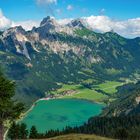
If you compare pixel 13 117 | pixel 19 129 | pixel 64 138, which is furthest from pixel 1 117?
pixel 19 129

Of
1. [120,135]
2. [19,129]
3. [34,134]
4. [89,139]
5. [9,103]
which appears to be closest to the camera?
[9,103]

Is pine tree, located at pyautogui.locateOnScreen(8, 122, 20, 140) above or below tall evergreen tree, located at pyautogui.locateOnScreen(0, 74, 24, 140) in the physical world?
above

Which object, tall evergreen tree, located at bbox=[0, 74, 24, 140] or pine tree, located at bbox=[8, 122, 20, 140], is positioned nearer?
tall evergreen tree, located at bbox=[0, 74, 24, 140]

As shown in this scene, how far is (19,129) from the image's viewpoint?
Answer: 562ft

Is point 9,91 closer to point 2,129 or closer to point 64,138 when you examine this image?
point 2,129

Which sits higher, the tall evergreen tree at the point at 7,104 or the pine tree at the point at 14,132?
the pine tree at the point at 14,132

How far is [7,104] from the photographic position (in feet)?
230

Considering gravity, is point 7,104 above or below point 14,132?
below

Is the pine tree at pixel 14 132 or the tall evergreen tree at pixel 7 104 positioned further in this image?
the pine tree at pixel 14 132

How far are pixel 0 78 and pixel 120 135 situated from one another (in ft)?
458

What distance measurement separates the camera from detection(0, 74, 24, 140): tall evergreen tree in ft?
231

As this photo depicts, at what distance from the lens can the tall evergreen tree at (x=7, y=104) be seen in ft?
231

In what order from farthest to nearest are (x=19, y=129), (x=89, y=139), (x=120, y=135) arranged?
(x=120, y=135) → (x=19, y=129) → (x=89, y=139)

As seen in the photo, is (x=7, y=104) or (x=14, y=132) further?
(x=14, y=132)
